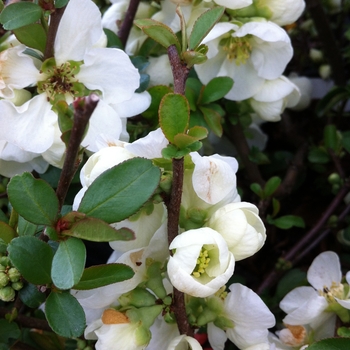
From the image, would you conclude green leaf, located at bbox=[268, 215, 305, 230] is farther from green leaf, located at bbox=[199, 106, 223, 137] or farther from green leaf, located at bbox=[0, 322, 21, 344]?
green leaf, located at bbox=[0, 322, 21, 344]

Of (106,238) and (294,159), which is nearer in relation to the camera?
(106,238)

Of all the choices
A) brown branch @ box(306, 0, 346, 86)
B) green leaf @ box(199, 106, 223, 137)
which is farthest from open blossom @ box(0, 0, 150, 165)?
brown branch @ box(306, 0, 346, 86)

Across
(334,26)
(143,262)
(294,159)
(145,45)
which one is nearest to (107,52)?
(145,45)

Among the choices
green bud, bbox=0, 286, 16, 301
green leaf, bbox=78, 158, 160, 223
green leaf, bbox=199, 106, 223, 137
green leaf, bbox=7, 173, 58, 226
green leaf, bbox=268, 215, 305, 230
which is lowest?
green leaf, bbox=268, 215, 305, 230

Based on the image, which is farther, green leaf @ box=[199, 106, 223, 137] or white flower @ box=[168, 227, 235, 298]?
green leaf @ box=[199, 106, 223, 137]

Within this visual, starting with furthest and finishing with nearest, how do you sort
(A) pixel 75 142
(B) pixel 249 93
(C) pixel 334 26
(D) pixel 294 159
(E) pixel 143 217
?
(C) pixel 334 26
(D) pixel 294 159
(B) pixel 249 93
(E) pixel 143 217
(A) pixel 75 142

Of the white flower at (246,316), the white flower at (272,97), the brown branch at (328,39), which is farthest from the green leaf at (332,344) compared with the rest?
the brown branch at (328,39)

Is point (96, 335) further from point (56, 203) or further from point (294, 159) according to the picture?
point (294, 159)

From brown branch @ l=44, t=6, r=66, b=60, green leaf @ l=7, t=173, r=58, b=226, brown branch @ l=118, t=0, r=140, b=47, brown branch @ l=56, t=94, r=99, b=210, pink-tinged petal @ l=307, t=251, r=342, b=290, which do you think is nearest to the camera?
brown branch @ l=56, t=94, r=99, b=210
